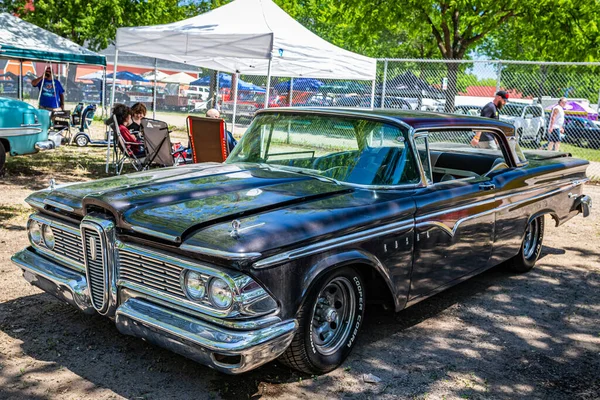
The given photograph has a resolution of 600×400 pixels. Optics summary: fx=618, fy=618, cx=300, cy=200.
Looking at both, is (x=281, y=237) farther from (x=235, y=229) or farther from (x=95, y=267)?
(x=95, y=267)

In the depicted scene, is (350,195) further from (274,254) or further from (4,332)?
(4,332)

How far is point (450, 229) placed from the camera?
4.48 m

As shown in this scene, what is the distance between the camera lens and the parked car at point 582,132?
19.5 m

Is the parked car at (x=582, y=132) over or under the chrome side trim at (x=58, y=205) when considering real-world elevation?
over

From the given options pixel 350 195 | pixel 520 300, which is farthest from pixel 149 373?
pixel 520 300

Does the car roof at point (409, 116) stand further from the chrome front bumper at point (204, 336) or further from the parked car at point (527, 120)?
the parked car at point (527, 120)

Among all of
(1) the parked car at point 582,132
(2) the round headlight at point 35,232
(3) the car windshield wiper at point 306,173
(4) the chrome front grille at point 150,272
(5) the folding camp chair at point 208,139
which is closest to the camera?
(4) the chrome front grille at point 150,272

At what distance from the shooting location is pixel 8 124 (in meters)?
9.59

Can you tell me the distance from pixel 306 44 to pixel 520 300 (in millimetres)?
6365

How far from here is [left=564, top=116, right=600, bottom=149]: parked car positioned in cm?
1953

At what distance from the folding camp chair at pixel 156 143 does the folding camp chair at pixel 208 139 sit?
1.99 feet

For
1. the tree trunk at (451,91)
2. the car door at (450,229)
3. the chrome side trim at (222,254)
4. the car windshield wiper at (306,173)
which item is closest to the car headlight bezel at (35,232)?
the chrome side trim at (222,254)

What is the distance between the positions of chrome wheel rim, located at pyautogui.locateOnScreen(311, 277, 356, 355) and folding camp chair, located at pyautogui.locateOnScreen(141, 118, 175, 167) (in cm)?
640

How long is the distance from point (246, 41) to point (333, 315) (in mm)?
6959
